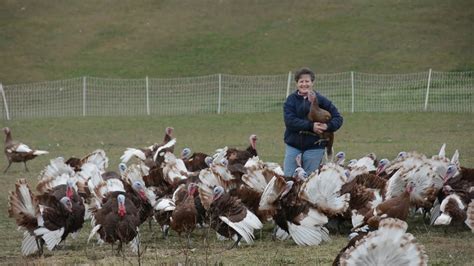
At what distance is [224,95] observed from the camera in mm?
30203

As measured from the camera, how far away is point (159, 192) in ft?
37.4

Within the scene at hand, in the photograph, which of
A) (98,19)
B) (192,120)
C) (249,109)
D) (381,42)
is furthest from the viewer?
(98,19)

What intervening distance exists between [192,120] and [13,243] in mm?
15961

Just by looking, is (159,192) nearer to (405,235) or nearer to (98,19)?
(405,235)

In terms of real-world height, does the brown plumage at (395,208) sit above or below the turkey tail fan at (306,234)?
above

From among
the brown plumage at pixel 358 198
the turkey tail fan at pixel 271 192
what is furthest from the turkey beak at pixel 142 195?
the brown plumage at pixel 358 198

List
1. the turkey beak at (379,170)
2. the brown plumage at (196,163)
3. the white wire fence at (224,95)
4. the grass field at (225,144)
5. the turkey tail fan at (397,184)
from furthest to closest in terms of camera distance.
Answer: the white wire fence at (224,95), the brown plumage at (196,163), the turkey beak at (379,170), the turkey tail fan at (397,184), the grass field at (225,144)

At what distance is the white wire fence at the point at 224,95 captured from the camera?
91.2 feet

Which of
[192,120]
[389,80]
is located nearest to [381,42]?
[389,80]

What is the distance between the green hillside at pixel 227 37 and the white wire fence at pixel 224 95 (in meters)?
3.26

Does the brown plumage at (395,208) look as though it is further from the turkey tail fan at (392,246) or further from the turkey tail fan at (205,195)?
the turkey tail fan at (392,246)

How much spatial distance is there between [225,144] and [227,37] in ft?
62.7

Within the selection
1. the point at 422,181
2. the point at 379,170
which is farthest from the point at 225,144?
the point at 422,181

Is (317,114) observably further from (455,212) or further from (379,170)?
(455,212)
